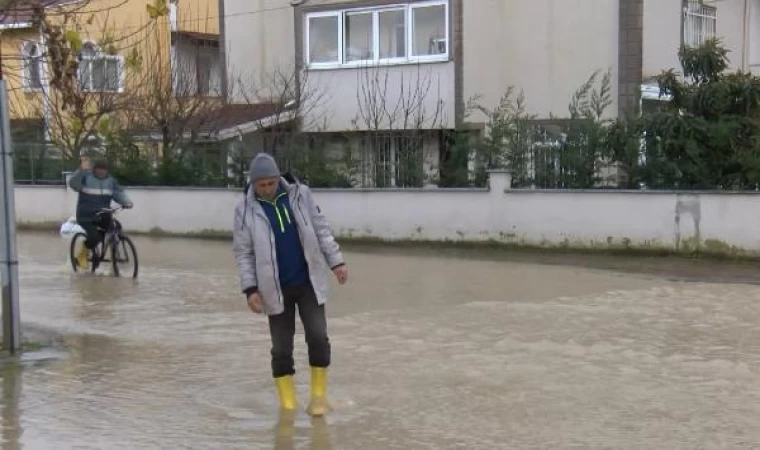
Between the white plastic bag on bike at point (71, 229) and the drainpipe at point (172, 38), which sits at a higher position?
the drainpipe at point (172, 38)

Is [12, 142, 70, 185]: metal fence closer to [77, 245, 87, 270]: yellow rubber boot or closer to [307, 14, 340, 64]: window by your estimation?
[307, 14, 340, 64]: window

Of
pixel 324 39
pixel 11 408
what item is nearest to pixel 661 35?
pixel 324 39

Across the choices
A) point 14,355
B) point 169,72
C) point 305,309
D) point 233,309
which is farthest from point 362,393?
point 169,72

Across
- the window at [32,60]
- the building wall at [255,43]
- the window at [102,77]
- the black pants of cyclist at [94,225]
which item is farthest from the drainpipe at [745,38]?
the window at [32,60]

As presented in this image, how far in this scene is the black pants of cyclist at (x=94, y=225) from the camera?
566 inches

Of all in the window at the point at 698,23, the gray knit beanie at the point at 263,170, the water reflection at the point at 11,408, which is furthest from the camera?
the window at the point at 698,23

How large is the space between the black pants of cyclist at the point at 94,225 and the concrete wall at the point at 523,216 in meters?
6.84

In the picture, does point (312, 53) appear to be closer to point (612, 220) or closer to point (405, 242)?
point (405, 242)

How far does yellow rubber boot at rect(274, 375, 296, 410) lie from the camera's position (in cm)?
706

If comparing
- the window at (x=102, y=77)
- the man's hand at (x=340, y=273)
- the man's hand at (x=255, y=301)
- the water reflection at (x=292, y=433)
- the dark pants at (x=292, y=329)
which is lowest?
the water reflection at (x=292, y=433)

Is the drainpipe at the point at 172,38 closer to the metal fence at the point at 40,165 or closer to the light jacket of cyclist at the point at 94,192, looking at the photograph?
the metal fence at the point at 40,165

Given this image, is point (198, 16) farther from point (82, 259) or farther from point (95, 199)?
point (95, 199)

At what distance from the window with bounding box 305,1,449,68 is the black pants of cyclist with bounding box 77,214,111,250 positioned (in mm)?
10795

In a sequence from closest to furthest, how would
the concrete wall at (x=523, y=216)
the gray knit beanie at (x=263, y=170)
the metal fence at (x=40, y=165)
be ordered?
the gray knit beanie at (x=263, y=170) → the concrete wall at (x=523, y=216) → the metal fence at (x=40, y=165)
